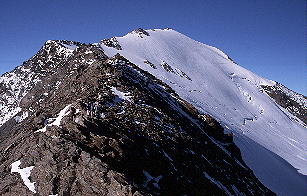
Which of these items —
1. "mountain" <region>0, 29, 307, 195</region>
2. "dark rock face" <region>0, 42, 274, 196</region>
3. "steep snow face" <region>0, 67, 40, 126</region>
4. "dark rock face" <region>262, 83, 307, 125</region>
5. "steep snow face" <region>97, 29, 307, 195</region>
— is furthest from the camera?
"dark rock face" <region>262, 83, 307, 125</region>

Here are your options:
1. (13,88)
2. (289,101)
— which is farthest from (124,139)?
(289,101)

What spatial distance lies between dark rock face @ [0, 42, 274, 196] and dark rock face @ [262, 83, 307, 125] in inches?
2596

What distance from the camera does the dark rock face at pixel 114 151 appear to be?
51.7 feet

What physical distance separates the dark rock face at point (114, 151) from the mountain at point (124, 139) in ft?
0.21

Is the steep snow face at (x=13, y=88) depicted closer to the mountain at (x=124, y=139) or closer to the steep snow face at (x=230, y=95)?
the mountain at (x=124, y=139)

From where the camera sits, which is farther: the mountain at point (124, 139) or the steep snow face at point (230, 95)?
the steep snow face at point (230, 95)

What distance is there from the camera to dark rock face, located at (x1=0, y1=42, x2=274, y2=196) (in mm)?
15754

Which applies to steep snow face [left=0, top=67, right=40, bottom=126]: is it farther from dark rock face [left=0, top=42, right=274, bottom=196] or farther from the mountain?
dark rock face [left=0, top=42, right=274, bottom=196]

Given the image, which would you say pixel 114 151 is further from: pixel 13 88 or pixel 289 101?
pixel 289 101

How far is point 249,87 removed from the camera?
9219 centimetres

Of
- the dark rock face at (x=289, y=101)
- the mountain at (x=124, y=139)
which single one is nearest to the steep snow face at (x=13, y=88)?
the mountain at (x=124, y=139)

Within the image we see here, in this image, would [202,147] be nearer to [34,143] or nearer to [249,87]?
[34,143]

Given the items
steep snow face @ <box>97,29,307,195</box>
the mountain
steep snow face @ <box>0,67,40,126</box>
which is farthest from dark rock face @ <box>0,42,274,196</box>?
steep snow face @ <box>0,67,40,126</box>

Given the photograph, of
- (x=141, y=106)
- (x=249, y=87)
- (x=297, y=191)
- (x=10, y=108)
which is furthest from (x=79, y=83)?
(x=249, y=87)
